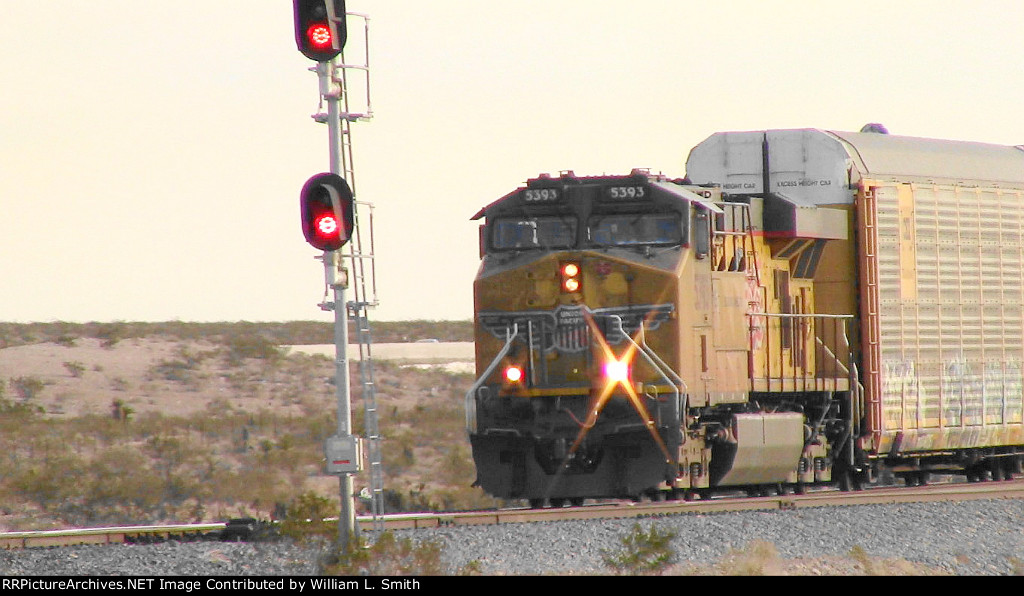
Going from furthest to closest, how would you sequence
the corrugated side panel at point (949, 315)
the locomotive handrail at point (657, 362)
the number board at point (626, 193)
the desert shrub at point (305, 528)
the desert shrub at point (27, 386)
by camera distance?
Result: 1. the desert shrub at point (27, 386)
2. the corrugated side panel at point (949, 315)
3. the number board at point (626, 193)
4. the locomotive handrail at point (657, 362)
5. the desert shrub at point (305, 528)

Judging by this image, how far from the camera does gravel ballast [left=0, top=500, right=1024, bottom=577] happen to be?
1363 centimetres

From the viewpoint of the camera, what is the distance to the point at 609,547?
14508mm

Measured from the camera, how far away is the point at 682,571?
44.1 feet

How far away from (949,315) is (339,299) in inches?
410

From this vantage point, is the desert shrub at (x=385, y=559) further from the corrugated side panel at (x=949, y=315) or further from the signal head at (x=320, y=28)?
the corrugated side panel at (x=949, y=315)

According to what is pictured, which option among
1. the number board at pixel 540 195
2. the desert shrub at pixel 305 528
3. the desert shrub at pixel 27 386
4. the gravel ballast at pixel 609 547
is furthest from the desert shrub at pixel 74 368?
the desert shrub at pixel 305 528

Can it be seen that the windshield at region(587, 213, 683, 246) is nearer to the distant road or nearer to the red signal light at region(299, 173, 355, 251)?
the red signal light at region(299, 173, 355, 251)

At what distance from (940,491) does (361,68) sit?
9289mm

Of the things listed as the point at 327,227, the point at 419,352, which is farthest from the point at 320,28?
the point at 419,352

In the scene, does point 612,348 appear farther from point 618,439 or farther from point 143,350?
point 143,350

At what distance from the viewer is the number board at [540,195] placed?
61.2 ft

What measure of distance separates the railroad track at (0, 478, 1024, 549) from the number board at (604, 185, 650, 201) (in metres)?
3.42

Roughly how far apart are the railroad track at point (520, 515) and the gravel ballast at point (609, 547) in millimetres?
710

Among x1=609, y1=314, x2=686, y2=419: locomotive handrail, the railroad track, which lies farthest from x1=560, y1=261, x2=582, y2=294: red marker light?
the railroad track
